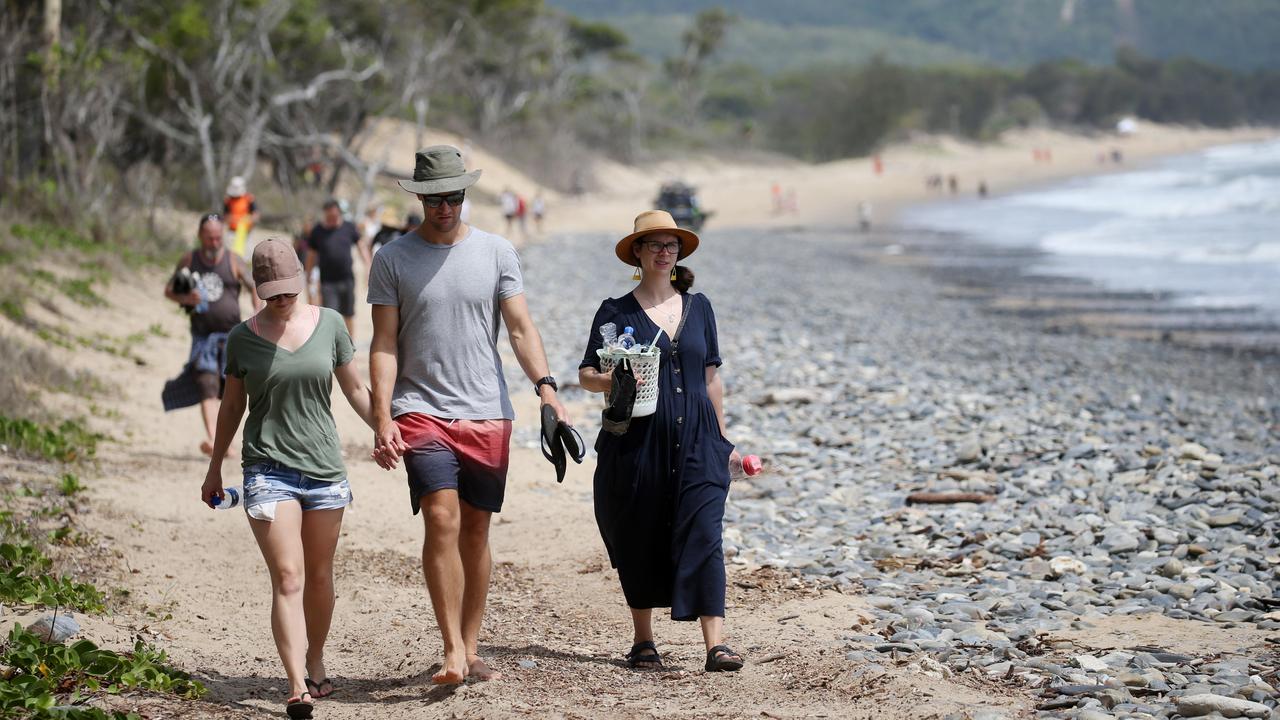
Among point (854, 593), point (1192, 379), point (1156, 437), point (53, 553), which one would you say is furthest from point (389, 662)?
point (1192, 379)

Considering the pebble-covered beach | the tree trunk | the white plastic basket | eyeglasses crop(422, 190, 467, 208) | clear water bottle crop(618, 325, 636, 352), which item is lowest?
the pebble-covered beach

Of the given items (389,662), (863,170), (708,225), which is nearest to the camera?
(389,662)

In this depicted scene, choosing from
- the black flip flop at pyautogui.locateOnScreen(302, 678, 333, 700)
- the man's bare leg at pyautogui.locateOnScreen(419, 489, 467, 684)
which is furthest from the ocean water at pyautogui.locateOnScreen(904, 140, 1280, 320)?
the black flip flop at pyautogui.locateOnScreen(302, 678, 333, 700)

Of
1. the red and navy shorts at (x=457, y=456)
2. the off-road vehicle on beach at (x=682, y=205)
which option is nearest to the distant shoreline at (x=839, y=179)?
the off-road vehicle on beach at (x=682, y=205)

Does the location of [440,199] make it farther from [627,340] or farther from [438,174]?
[627,340]

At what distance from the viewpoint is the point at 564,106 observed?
64.8 m

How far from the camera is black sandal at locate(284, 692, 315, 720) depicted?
4.59 metres

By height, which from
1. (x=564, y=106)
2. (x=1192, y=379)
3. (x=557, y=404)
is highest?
(x=564, y=106)

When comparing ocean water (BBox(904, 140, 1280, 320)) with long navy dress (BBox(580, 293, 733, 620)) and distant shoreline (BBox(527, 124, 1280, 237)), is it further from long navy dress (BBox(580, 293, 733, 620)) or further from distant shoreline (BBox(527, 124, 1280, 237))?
long navy dress (BBox(580, 293, 733, 620))

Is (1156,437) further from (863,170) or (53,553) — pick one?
(863,170)

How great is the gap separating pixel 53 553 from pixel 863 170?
7242 centimetres

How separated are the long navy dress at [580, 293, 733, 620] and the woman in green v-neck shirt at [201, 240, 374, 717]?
1.04m

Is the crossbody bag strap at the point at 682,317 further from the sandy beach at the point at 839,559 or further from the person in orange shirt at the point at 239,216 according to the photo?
the person in orange shirt at the point at 239,216

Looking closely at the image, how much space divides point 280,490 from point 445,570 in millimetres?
660
